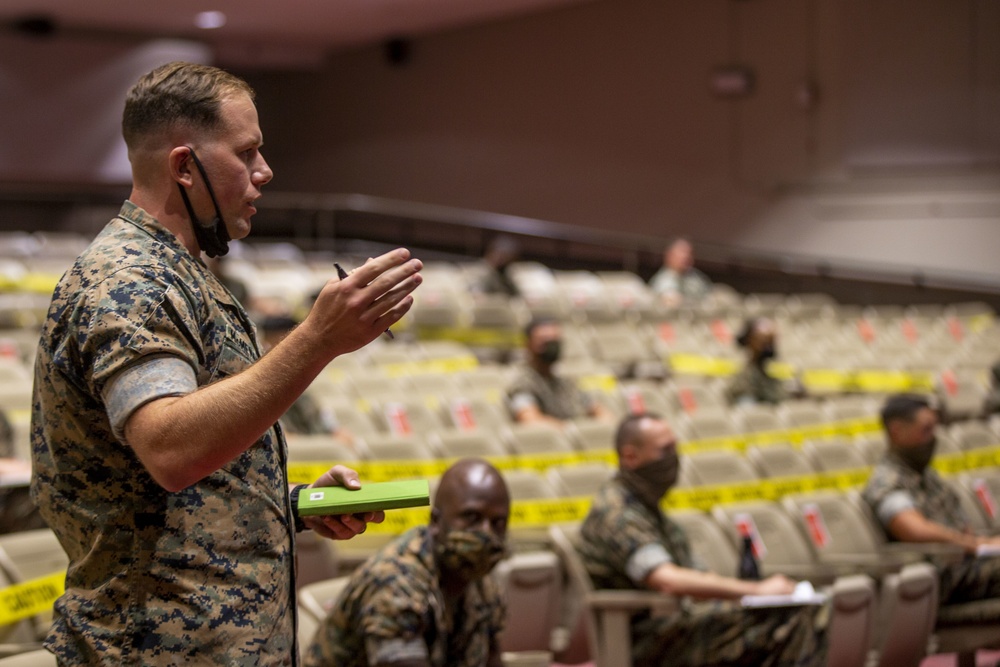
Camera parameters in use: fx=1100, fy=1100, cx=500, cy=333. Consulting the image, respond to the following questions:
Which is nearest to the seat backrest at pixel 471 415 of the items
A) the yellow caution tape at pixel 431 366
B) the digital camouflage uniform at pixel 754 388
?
the yellow caution tape at pixel 431 366

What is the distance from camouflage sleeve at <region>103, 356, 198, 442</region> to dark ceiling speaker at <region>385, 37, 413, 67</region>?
15.5m

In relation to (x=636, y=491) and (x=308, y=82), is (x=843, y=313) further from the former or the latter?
(x=308, y=82)

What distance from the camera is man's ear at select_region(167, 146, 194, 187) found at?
1.47 m

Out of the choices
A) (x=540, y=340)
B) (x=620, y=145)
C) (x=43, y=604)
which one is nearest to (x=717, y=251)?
(x=620, y=145)

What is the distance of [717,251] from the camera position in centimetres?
1334

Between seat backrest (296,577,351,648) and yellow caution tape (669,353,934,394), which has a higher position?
yellow caution tape (669,353,934,394)

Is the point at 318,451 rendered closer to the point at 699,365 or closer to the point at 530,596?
the point at 530,596

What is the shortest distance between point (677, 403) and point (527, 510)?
9.18ft

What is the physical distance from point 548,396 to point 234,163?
15.9 feet

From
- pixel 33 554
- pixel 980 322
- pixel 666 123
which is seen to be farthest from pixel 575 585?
pixel 666 123

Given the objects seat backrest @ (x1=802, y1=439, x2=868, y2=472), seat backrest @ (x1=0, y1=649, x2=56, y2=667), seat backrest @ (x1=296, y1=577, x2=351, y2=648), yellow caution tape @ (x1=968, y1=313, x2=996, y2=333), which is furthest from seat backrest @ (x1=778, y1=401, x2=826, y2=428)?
seat backrest @ (x1=0, y1=649, x2=56, y2=667)

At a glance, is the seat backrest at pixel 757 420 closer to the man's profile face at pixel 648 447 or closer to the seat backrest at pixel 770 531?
the seat backrest at pixel 770 531

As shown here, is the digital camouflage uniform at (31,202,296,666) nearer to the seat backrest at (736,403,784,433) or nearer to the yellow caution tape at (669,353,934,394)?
the seat backrest at (736,403,784,433)

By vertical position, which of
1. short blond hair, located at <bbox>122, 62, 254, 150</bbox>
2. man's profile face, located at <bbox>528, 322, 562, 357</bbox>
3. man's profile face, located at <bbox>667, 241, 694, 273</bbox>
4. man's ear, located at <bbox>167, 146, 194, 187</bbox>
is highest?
man's profile face, located at <bbox>667, 241, 694, 273</bbox>
